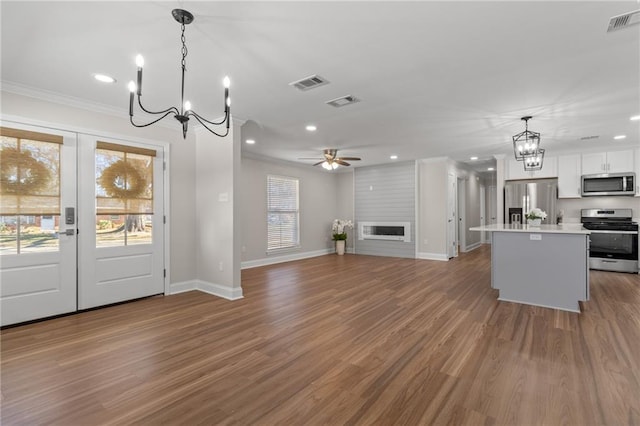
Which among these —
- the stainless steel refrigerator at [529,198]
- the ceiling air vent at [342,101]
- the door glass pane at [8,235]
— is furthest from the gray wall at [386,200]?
the door glass pane at [8,235]

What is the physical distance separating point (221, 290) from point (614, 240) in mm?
7350

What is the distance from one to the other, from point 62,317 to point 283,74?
376 centimetres

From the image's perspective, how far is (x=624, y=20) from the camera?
84.4 inches

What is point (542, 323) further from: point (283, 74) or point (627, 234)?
point (627, 234)

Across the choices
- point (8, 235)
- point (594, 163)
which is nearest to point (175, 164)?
point (8, 235)

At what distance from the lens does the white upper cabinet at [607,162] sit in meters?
6.03

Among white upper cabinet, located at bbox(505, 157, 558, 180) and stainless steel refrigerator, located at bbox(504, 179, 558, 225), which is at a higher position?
white upper cabinet, located at bbox(505, 157, 558, 180)

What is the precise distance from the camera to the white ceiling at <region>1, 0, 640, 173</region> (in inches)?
81.8

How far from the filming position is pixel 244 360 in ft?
8.21

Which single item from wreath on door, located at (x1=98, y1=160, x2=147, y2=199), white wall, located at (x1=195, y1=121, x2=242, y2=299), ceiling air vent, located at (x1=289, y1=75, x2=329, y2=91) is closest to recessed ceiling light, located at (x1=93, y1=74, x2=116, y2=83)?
wreath on door, located at (x1=98, y1=160, x2=147, y2=199)

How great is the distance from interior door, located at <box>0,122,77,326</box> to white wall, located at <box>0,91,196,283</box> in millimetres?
276

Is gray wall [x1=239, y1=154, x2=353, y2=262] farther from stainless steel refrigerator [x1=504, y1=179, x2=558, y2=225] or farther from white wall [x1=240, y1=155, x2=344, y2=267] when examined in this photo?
stainless steel refrigerator [x1=504, y1=179, x2=558, y2=225]

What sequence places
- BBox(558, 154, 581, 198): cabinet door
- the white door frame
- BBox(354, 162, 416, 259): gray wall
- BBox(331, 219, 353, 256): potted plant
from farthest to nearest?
1. BBox(331, 219, 353, 256): potted plant
2. BBox(354, 162, 416, 259): gray wall
3. the white door frame
4. BBox(558, 154, 581, 198): cabinet door

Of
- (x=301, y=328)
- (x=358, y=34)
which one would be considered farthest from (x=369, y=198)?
(x=358, y=34)
